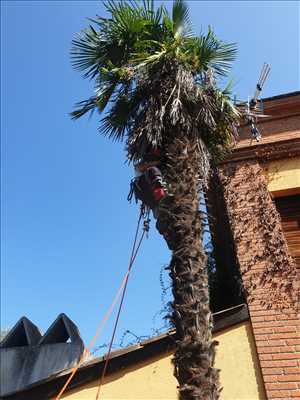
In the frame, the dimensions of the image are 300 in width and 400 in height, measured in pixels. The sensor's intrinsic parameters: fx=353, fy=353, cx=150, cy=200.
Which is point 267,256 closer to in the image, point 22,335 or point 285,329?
point 285,329

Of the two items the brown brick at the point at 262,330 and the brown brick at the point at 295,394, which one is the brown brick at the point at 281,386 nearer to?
the brown brick at the point at 295,394

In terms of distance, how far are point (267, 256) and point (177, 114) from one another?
9.22ft

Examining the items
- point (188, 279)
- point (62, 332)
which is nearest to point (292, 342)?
point (188, 279)

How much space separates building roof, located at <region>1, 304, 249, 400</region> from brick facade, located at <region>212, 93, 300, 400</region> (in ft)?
1.46

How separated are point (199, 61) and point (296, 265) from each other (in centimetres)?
389

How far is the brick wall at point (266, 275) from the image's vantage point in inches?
192

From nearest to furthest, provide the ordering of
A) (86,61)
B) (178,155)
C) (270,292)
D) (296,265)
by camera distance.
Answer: (178,155), (270,292), (296,265), (86,61)

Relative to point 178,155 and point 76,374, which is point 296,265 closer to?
point 178,155

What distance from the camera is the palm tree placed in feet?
12.1

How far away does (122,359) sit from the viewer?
5.25 metres

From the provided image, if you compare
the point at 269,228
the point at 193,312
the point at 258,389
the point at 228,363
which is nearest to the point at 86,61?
the point at 269,228

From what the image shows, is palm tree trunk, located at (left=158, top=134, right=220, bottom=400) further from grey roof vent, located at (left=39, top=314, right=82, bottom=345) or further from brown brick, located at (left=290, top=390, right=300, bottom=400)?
grey roof vent, located at (left=39, top=314, right=82, bottom=345)

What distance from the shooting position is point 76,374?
531 centimetres

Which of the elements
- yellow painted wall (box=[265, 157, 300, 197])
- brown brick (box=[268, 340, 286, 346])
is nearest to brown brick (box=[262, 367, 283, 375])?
brown brick (box=[268, 340, 286, 346])
